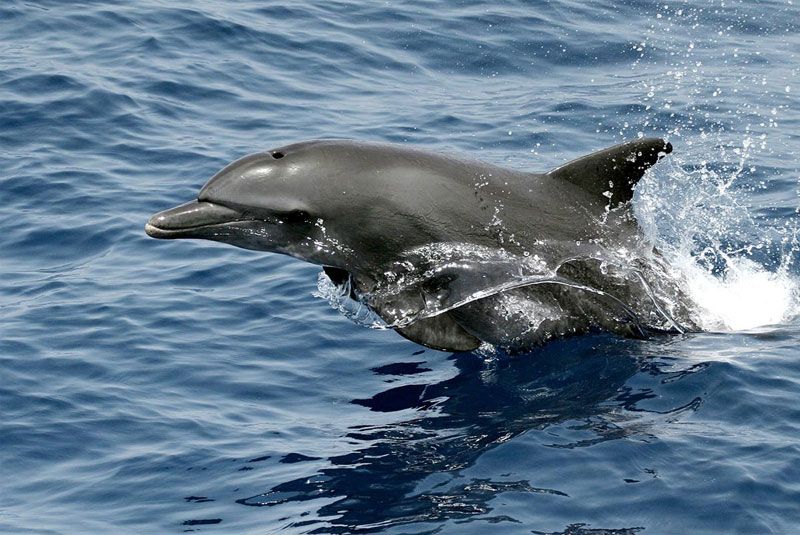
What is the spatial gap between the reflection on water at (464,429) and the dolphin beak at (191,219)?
6.20ft

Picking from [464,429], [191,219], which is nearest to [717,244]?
[464,429]

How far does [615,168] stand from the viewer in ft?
35.1

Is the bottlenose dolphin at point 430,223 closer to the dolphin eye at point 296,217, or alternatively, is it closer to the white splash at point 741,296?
the dolphin eye at point 296,217

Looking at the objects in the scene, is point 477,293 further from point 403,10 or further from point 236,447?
point 403,10

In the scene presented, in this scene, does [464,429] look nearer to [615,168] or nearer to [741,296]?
[615,168]

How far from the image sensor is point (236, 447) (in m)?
10.1

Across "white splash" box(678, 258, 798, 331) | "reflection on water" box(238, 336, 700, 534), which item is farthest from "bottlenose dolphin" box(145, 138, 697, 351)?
"white splash" box(678, 258, 798, 331)

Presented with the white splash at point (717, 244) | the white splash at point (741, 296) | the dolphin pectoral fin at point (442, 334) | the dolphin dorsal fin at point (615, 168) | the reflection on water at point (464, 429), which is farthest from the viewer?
the white splash at point (717, 244)

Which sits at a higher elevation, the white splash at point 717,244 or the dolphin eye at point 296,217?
the dolphin eye at point 296,217

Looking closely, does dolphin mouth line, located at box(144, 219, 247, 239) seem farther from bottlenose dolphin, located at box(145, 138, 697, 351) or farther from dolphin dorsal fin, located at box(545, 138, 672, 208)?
dolphin dorsal fin, located at box(545, 138, 672, 208)

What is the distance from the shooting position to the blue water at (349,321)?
917 centimetres

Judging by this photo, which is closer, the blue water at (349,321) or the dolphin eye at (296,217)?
the blue water at (349,321)

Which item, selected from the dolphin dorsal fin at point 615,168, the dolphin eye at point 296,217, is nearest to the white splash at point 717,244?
the dolphin dorsal fin at point 615,168

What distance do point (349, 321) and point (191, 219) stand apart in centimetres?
260
